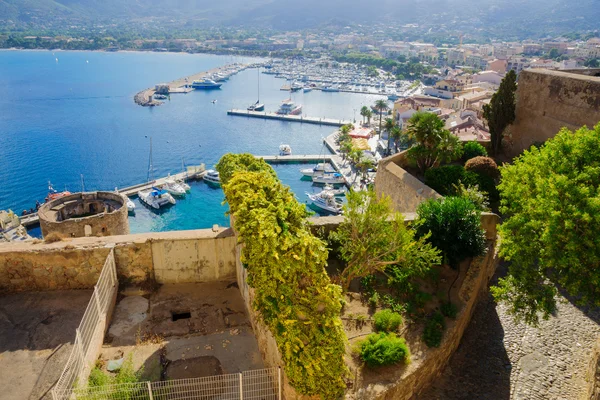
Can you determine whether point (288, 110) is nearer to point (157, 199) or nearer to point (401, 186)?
point (157, 199)

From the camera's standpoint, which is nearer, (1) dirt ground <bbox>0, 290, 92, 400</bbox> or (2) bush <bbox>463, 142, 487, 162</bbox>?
(1) dirt ground <bbox>0, 290, 92, 400</bbox>

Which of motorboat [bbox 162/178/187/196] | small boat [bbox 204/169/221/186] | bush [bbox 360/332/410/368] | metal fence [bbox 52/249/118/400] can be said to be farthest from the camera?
small boat [bbox 204/169/221/186]

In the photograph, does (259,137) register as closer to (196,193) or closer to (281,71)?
(196,193)

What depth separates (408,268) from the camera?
1120 cm

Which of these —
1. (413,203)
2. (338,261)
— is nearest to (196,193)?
(413,203)

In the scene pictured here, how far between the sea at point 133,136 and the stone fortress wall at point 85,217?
82.6 feet

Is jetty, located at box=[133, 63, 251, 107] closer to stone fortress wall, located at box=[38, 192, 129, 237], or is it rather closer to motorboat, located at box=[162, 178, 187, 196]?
motorboat, located at box=[162, 178, 187, 196]

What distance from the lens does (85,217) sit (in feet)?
71.9

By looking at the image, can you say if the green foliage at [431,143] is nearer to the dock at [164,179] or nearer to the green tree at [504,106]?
the green tree at [504,106]

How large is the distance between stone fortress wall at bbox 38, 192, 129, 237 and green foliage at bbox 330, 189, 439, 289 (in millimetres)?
14103

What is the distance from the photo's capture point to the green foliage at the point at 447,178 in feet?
60.3

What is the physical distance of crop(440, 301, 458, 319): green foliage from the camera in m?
10.8

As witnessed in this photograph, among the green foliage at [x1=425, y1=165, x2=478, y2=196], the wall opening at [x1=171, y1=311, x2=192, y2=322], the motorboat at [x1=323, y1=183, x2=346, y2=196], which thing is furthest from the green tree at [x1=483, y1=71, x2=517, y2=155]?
the motorboat at [x1=323, y1=183, x2=346, y2=196]

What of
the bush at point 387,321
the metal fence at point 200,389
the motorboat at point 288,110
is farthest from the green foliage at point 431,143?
the motorboat at point 288,110
